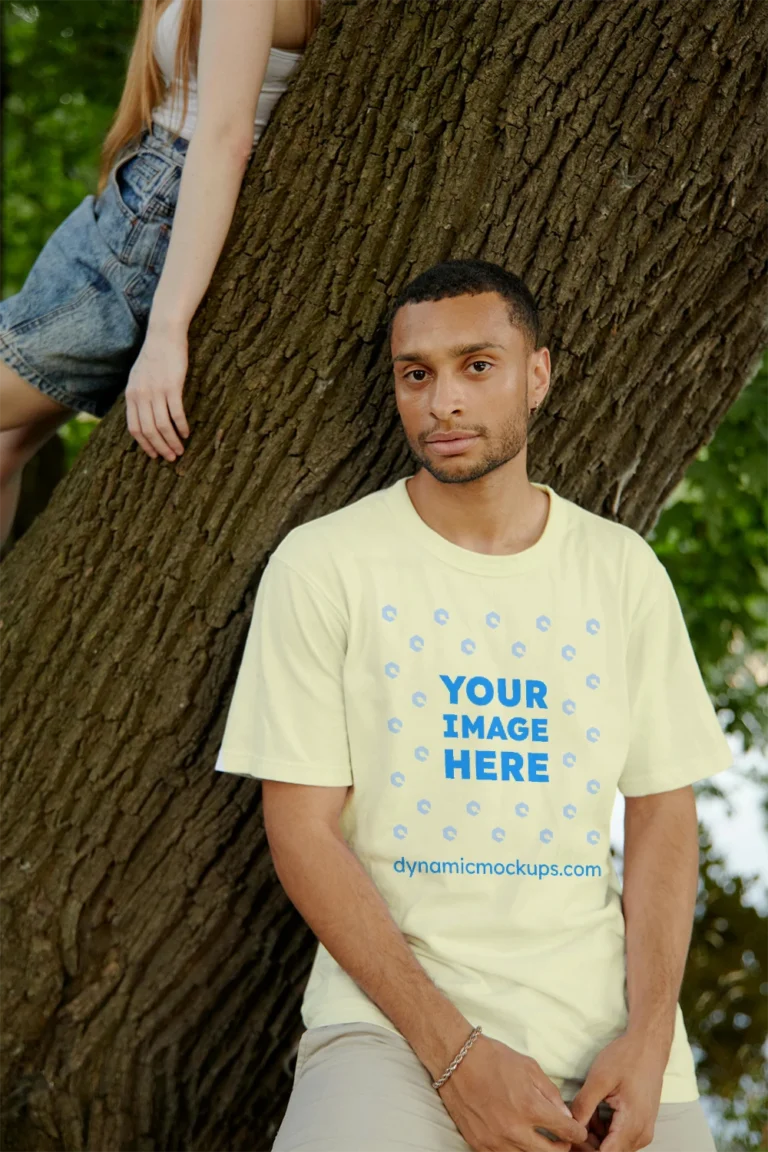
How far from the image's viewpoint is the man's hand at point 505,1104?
2.11 meters

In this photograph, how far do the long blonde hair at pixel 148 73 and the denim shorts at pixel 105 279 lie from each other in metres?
0.04

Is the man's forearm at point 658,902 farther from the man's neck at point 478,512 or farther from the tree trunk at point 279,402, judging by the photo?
the tree trunk at point 279,402

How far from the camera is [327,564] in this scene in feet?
7.89

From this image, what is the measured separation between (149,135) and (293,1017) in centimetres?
219

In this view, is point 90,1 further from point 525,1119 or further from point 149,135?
point 525,1119

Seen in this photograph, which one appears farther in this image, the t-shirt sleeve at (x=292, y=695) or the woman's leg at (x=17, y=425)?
the woman's leg at (x=17, y=425)

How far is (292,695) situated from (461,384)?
0.73 metres

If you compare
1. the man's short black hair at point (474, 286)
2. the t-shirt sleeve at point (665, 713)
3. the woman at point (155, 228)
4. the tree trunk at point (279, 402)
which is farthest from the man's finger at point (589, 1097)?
the woman at point (155, 228)

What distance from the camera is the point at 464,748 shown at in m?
2.35

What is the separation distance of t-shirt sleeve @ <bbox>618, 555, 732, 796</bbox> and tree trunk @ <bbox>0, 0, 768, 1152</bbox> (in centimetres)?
52

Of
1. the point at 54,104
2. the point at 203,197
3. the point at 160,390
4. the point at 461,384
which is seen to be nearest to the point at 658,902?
the point at 461,384

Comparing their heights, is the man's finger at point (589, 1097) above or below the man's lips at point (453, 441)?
below

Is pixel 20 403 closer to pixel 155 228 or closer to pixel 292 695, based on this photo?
pixel 155 228

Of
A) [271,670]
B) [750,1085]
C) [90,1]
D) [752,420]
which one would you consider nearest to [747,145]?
[271,670]
